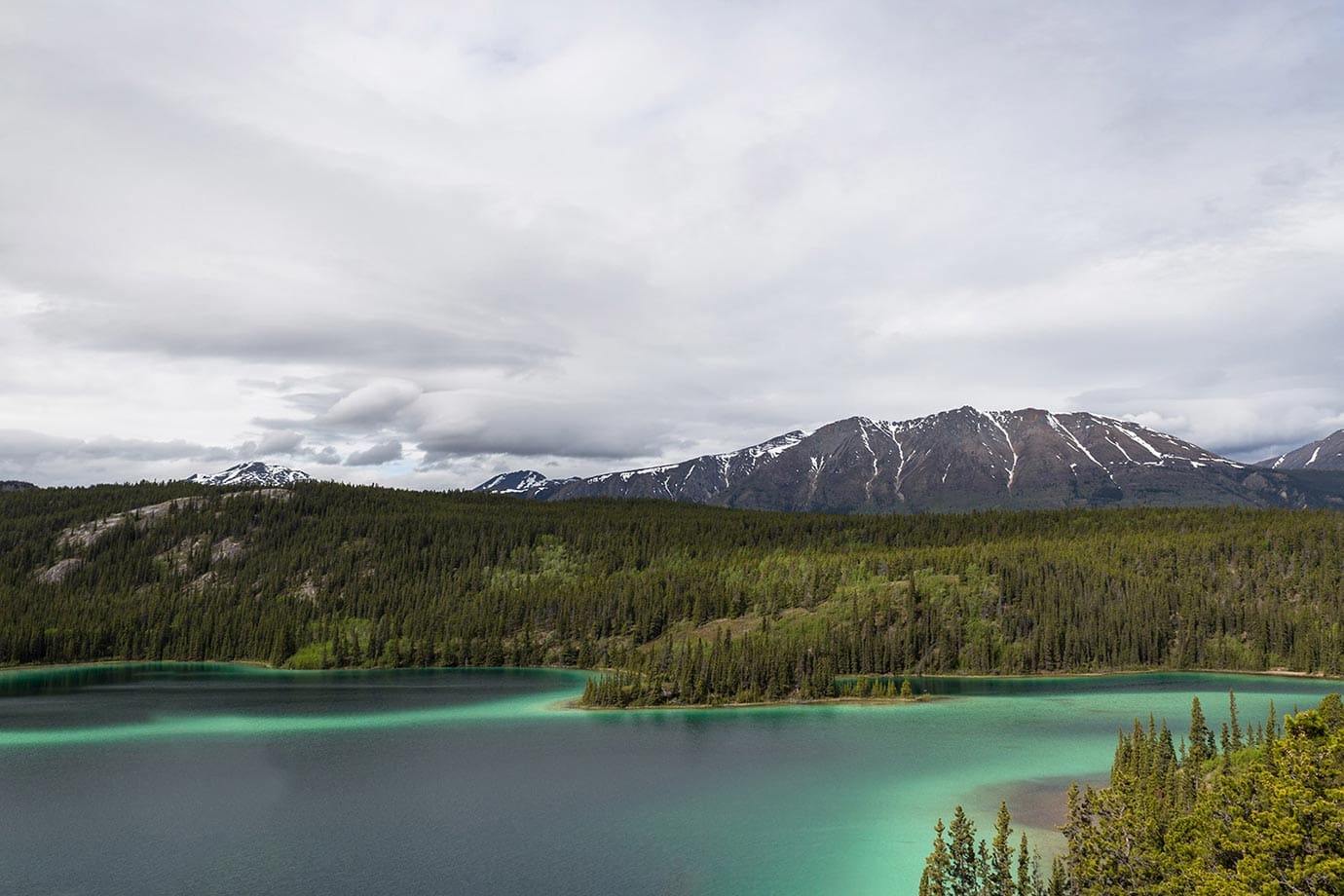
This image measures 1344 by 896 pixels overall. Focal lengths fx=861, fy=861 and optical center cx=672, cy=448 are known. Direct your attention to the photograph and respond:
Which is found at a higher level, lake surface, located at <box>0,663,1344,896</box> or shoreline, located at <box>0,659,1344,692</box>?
lake surface, located at <box>0,663,1344,896</box>

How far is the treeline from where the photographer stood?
3403 centimetres

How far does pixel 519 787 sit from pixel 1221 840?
57369mm

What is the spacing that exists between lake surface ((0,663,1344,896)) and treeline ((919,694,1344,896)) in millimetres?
10517

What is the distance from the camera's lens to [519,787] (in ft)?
258

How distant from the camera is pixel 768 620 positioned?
18962 centimetres

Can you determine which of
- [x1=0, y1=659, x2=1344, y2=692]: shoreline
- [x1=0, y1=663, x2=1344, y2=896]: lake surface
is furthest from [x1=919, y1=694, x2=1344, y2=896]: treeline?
[x1=0, y1=659, x2=1344, y2=692]: shoreline

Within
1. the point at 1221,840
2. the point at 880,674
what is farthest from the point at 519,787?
the point at 880,674

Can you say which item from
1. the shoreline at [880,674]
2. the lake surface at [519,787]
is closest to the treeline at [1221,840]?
the lake surface at [519,787]

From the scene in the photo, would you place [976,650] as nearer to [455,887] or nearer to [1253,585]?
[1253,585]

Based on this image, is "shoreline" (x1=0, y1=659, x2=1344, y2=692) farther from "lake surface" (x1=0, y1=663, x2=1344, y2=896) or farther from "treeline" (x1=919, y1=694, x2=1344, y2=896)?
"treeline" (x1=919, y1=694, x2=1344, y2=896)

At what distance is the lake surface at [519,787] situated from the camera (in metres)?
56.3

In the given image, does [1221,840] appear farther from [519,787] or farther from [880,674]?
[880,674]

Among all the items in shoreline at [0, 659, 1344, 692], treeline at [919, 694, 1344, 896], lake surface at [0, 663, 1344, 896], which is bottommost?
shoreline at [0, 659, 1344, 692]

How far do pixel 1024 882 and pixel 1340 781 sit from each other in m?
15.5
